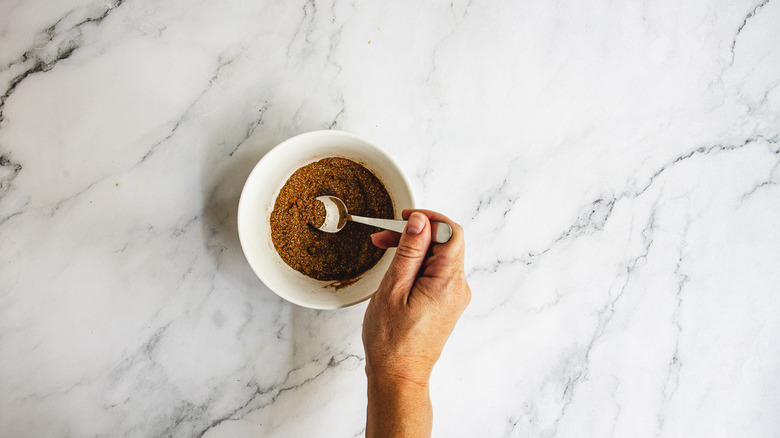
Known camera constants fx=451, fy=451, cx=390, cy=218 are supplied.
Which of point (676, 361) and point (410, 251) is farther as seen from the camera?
point (676, 361)

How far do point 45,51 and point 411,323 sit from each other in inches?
38.8

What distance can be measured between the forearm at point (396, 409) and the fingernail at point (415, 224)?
0.95 ft

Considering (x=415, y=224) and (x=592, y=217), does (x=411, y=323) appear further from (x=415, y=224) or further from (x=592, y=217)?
(x=592, y=217)

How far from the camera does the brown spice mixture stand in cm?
97

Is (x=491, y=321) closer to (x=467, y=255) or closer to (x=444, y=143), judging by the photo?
(x=467, y=255)

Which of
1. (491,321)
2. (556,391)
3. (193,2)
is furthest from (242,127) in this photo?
(556,391)

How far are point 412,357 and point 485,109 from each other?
573 mm

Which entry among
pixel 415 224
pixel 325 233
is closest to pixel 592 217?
pixel 415 224

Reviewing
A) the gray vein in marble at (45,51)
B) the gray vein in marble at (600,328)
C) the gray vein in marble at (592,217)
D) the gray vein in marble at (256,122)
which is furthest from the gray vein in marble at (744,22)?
the gray vein in marble at (45,51)

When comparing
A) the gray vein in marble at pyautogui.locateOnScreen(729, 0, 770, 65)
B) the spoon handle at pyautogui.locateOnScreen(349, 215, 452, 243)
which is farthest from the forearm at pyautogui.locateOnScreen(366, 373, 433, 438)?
the gray vein in marble at pyautogui.locateOnScreen(729, 0, 770, 65)

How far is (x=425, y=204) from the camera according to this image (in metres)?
1.03

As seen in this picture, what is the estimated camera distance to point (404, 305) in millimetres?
827

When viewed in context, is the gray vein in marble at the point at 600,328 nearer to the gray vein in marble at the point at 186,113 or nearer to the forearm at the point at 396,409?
the forearm at the point at 396,409

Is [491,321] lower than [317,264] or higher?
lower
